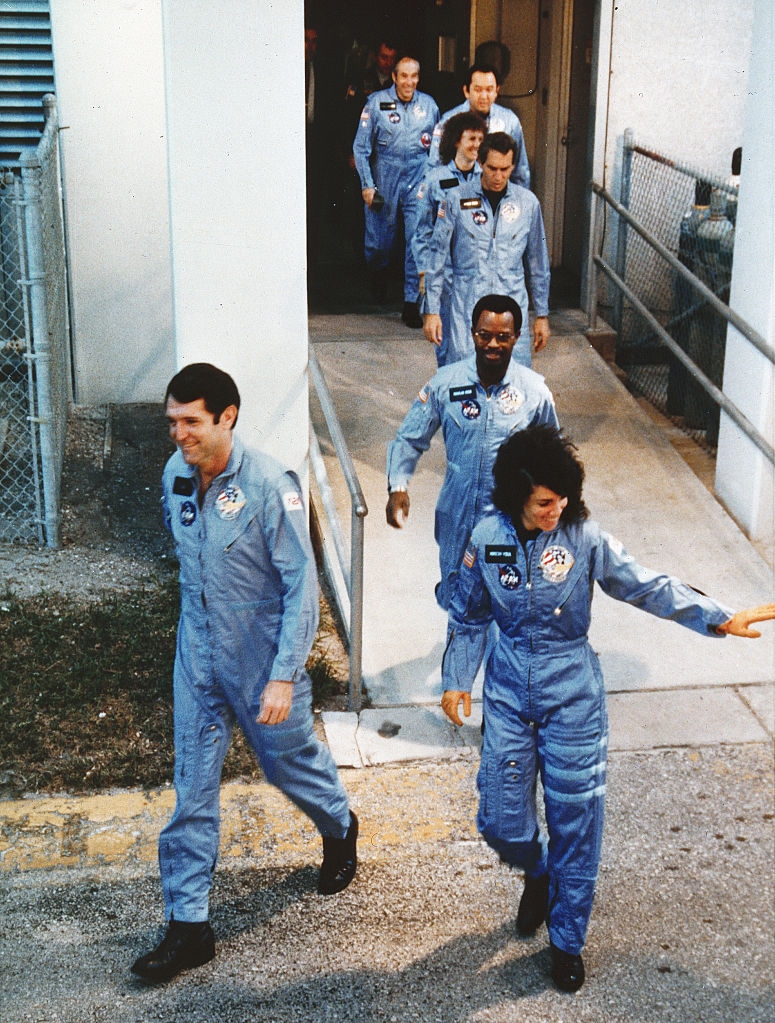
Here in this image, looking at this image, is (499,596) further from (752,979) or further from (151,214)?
(151,214)

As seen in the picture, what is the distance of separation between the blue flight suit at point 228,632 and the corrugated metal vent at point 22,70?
4.94 metres

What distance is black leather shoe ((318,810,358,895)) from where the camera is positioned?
4516 mm

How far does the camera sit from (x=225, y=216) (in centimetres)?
599

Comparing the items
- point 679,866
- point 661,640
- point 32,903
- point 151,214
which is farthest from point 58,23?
point 679,866

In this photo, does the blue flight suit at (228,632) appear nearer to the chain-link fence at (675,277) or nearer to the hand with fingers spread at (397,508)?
the hand with fingers spread at (397,508)

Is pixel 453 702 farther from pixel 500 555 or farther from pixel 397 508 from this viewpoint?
pixel 397 508

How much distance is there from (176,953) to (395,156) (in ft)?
20.9

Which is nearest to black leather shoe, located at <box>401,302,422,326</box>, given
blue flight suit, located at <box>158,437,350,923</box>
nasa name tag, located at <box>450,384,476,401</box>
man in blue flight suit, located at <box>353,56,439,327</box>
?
man in blue flight suit, located at <box>353,56,439,327</box>

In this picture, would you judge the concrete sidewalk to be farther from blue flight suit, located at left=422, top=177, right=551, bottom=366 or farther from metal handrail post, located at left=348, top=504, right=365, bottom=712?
blue flight suit, located at left=422, top=177, right=551, bottom=366

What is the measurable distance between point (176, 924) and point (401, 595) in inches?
102

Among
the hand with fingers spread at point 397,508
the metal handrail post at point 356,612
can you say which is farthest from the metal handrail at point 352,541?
the hand with fingers spread at point 397,508

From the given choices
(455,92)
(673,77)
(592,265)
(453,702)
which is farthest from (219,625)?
(455,92)

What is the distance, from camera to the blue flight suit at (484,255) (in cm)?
651

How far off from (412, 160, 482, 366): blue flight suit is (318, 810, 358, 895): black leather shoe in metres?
2.84
